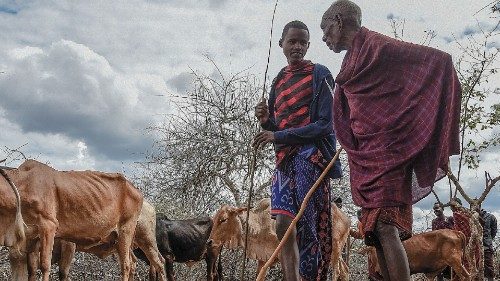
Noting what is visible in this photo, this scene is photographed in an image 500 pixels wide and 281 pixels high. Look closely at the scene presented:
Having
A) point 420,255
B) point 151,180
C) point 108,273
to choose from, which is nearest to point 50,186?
point 108,273

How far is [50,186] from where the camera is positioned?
6.20 m

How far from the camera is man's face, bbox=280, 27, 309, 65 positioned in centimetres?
439

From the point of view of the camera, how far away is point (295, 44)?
4391 millimetres

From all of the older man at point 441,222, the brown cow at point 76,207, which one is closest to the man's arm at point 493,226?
the older man at point 441,222

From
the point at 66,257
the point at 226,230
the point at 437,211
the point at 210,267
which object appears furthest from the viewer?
the point at 437,211

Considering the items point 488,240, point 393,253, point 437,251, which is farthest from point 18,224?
point 488,240

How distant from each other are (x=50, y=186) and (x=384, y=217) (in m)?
4.24

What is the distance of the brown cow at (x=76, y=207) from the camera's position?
5867 mm

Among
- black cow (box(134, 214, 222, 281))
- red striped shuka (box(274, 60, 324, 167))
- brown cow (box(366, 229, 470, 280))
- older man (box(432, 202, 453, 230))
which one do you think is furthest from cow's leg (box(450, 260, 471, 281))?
red striped shuka (box(274, 60, 324, 167))

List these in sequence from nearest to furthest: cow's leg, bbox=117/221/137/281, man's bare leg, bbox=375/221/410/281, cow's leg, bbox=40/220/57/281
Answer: man's bare leg, bbox=375/221/410/281 < cow's leg, bbox=40/220/57/281 < cow's leg, bbox=117/221/137/281

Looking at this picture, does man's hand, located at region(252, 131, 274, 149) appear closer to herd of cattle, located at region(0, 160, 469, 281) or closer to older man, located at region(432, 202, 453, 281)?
herd of cattle, located at region(0, 160, 469, 281)

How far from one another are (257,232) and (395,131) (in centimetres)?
696

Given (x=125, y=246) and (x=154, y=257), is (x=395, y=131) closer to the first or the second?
(x=125, y=246)

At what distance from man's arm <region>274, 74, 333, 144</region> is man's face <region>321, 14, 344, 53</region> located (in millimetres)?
655
